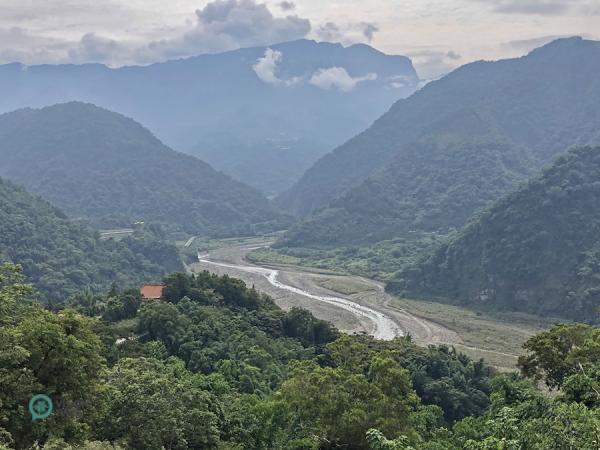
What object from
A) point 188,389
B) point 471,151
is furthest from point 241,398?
point 471,151

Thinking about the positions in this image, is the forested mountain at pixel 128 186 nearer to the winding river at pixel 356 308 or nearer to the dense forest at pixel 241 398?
the winding river at pixel 356 308

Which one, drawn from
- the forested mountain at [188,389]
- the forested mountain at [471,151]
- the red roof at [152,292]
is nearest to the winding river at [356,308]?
the red roof at [152,292]

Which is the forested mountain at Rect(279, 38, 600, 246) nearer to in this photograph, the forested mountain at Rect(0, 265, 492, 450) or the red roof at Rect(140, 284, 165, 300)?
the red roof at Rect(140, 284, 165, 300)

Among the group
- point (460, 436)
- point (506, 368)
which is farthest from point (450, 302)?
point (460, 436)

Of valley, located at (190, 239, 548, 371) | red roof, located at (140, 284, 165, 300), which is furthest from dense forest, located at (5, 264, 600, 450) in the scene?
valley, located at (190, 239, 548, 371)

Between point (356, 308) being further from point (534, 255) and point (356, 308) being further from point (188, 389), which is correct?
point (188, 389)

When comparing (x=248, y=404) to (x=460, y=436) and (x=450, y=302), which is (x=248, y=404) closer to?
(x=460, y=436)
